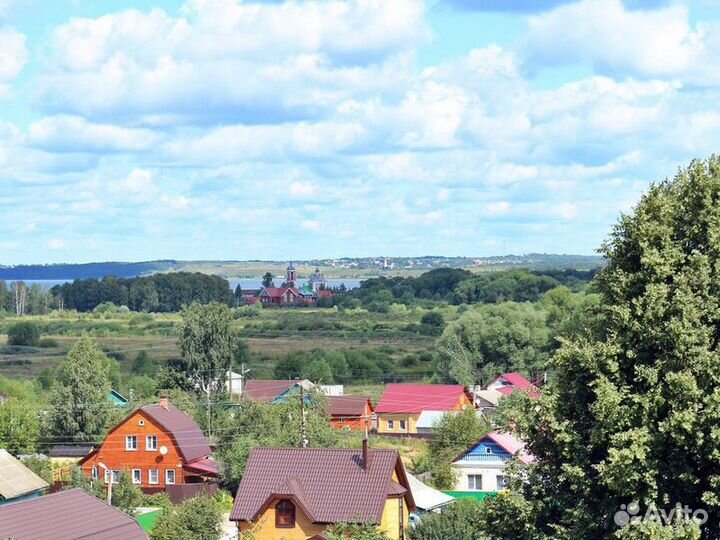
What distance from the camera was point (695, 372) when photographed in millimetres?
18500

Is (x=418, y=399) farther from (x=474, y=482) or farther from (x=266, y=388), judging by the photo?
(x=474, y=482)

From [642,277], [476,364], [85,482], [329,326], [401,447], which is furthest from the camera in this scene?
[329,326]

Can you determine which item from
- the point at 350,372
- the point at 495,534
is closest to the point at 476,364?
the point at 350,372

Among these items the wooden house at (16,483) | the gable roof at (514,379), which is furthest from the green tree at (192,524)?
the gable roof at (514,379)

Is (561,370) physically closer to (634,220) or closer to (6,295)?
(634,220)

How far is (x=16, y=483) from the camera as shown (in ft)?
116

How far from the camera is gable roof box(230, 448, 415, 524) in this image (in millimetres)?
29859

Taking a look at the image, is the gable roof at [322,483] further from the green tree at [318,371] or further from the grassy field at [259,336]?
the grassy field at [259,336]

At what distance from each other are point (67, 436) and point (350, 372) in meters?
39.6

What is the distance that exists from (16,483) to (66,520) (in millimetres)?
10996

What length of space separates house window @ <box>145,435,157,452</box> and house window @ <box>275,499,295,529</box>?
20008 millimetres

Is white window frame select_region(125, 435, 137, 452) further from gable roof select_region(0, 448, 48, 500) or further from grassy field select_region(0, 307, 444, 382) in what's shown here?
grassy field select_region(0, 307, 444, 382)

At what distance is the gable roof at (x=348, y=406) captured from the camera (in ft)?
206

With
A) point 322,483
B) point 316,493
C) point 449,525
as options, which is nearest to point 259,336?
point 322,483
